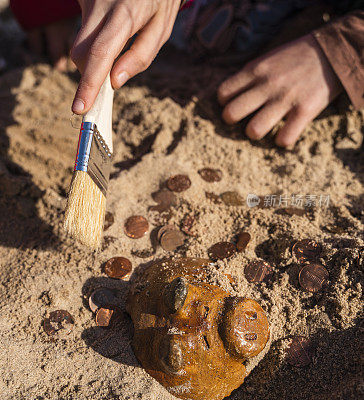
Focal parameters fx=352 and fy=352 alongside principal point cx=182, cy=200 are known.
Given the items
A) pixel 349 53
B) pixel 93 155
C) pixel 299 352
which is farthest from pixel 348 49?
pixel 299 352

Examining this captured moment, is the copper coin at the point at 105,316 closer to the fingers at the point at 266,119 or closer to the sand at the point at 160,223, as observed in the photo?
the sand at the point at 160,223

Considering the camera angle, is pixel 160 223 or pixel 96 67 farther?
pixel 160 223

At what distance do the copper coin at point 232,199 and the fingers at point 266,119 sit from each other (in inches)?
22.6

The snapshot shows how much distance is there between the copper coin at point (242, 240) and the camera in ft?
6.93

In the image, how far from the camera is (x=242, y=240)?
2.15m

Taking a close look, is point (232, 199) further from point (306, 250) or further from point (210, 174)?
point (306, 250)

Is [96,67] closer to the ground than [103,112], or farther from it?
farther from it

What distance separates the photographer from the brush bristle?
1.77 metres

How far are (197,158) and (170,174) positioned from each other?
270 mm

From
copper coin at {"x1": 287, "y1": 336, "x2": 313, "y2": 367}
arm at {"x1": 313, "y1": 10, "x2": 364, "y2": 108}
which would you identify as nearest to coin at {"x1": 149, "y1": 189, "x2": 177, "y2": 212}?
copper coin at {"x1": 287, "y1": 336, "x2": 313, "y2": 367}

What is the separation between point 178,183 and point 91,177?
79 centimetres

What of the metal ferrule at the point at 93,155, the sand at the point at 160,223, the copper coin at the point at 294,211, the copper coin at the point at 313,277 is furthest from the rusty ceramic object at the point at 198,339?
the copper coin at the point at 294,211

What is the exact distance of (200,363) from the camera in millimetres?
1562

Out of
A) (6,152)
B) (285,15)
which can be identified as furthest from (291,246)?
(285,15)
